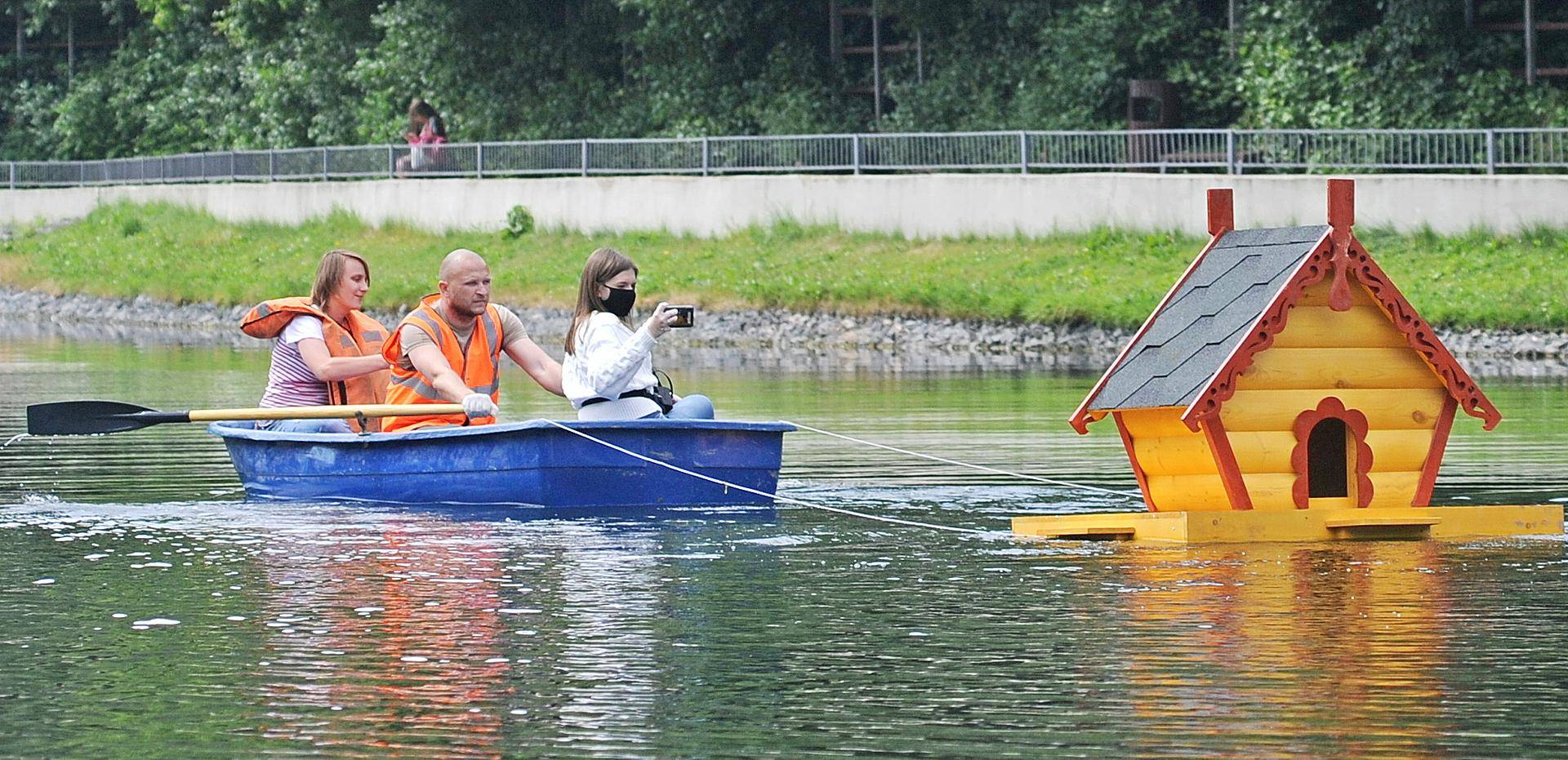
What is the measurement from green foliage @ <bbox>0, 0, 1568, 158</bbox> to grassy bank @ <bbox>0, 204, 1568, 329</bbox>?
10.9 feet

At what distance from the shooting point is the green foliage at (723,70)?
3303 cm

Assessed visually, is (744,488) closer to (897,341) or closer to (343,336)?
(343,336)

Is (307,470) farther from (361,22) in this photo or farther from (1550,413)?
(361,22)

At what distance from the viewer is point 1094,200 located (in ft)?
107

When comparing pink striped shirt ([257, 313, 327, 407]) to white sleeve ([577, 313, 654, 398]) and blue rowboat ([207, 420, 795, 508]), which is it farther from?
white sleeve ([577, 313, 654, 398])

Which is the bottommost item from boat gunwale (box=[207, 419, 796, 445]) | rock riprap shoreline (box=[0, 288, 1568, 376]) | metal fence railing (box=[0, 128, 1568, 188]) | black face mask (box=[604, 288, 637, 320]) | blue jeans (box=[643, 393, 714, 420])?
rock riprap shoreline (box=[0, 288, 1568, 376])

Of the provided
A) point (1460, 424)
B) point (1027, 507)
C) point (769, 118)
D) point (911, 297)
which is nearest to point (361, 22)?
point (769, 118)

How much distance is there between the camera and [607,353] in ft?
46.7

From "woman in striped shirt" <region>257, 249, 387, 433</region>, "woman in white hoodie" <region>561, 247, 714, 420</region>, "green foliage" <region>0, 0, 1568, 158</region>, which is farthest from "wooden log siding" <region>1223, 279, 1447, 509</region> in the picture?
"green foliage" <region>0, 0, 1568, 158</region>

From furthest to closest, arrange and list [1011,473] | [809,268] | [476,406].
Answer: [809,268], [1011,473], [476,406]

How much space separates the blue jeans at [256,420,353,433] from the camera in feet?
52.2

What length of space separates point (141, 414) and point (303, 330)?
1.04 metres

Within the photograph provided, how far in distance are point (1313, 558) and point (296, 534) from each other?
480cm

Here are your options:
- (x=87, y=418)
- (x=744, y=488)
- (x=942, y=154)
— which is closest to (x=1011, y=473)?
(x=744, y=488)
